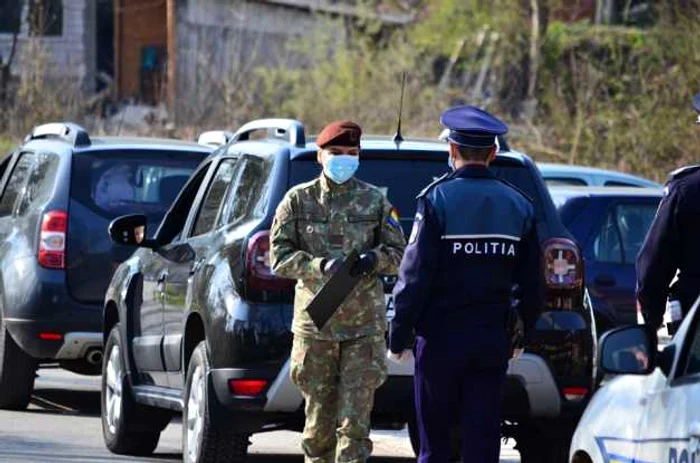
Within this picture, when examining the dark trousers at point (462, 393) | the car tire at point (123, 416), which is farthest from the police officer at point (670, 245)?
the car tire at point (123, 416)

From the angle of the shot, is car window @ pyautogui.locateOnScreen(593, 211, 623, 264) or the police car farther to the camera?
car window @ pyautogui.locateOnScreen(593, 211, 623, 264)

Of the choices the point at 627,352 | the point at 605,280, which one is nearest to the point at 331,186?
the point at 627,352

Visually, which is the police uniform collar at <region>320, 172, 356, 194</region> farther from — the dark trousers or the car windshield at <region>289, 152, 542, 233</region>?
the dark trousers

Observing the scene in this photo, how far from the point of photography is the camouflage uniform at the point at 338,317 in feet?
27.3

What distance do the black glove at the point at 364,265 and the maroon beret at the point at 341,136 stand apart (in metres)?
0.54

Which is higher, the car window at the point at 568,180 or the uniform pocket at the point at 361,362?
the uniform pocket at the point at 361,362

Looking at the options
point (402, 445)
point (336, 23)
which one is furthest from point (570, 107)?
point (402, 445)

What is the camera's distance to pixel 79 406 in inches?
542

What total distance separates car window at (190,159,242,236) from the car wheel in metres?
3.10

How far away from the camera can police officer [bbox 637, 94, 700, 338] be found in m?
7.77

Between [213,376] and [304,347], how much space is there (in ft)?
2.49

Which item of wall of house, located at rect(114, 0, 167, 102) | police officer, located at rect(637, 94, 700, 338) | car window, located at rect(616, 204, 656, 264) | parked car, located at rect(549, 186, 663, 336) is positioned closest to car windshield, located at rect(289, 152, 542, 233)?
police officer, located at rect(637, 94, 700, 338)

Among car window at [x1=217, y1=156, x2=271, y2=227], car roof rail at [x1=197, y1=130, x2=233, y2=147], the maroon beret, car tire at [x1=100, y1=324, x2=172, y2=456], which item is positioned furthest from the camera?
car roof rail at [x1=197, y1=130, x2=233, y2=147]

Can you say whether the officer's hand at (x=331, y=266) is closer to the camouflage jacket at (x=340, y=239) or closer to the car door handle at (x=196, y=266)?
the camouflage jacket at (x=340, y=239)
